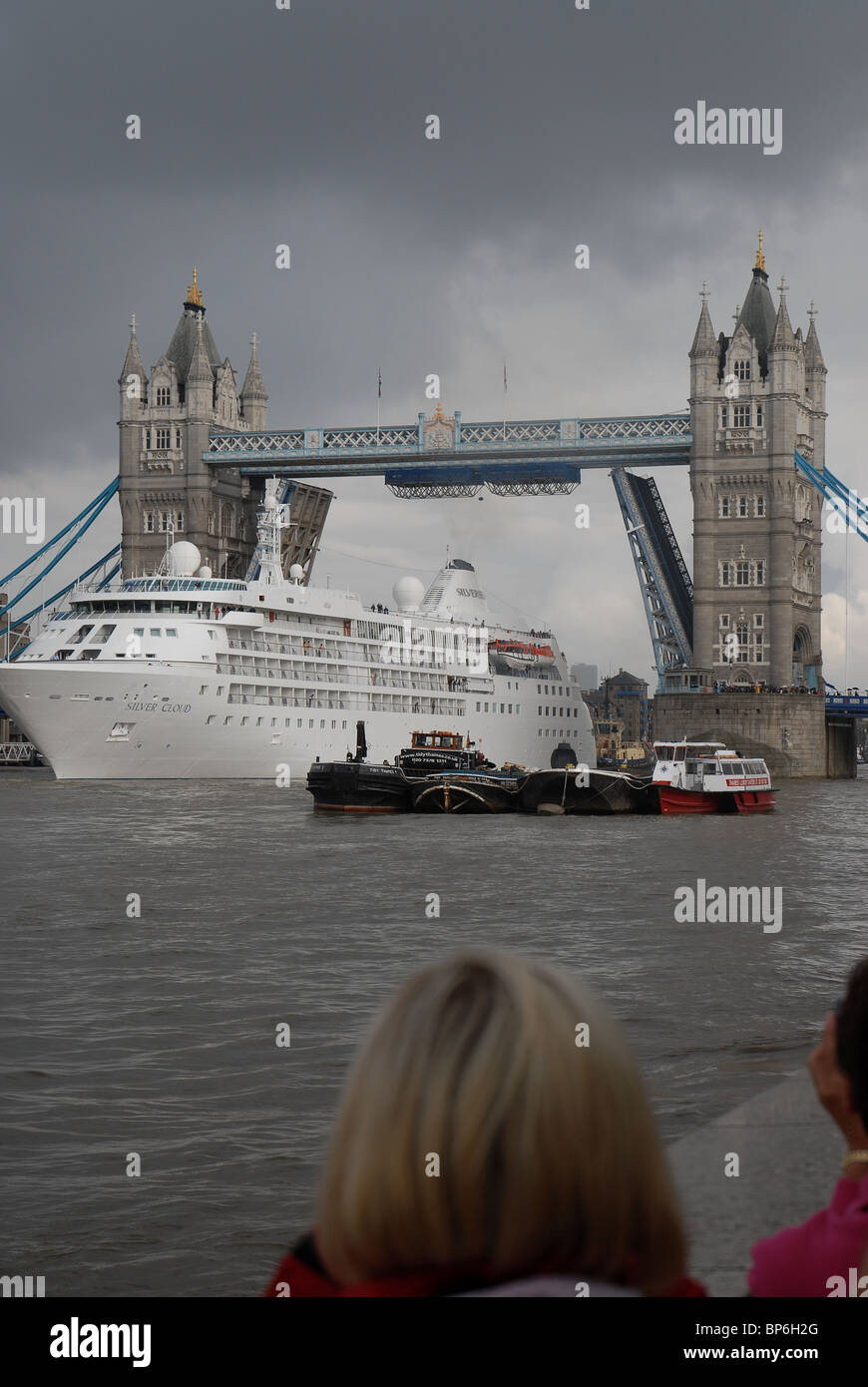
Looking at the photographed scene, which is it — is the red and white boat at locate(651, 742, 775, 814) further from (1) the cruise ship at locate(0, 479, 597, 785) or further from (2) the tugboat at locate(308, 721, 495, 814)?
(1) the cruise ship at locate(0, 479, 597, 785)

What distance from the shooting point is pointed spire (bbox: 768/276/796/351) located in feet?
297

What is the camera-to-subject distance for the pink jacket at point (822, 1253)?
3451 millimetres

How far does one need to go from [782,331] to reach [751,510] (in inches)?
443

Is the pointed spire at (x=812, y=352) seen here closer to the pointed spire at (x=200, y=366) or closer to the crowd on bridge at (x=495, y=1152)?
the pointed spire at (x=200, y=366)

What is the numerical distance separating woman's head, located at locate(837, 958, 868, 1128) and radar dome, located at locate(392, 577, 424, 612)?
289ft

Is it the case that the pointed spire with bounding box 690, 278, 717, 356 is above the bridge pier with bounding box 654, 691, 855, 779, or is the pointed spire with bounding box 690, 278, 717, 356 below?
above

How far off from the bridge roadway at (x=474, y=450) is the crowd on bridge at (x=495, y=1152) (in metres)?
89.7

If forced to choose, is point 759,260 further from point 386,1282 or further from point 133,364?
point 386,1282

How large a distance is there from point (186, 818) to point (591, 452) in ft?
174

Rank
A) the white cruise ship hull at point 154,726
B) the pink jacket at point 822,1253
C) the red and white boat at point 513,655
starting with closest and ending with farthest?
1. the pink jacket at point 822,1253
2. the white cruise ship hull at point 154,726
3. the red and white boat at point 513,655

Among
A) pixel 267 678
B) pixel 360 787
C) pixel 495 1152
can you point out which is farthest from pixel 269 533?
pixel 495 1152

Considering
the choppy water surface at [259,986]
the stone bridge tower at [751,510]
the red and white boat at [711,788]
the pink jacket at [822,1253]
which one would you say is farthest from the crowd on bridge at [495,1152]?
the stone bridge tower at [751,510]

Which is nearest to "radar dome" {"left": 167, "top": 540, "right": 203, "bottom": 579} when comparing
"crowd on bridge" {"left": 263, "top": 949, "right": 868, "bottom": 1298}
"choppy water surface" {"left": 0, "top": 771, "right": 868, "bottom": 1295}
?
"choppy water surface" {"left": 0, "top": 771, "right": 868, "bottom": 1295}
